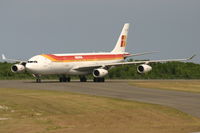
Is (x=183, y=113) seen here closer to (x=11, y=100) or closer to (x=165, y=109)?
(x=165, y=109)

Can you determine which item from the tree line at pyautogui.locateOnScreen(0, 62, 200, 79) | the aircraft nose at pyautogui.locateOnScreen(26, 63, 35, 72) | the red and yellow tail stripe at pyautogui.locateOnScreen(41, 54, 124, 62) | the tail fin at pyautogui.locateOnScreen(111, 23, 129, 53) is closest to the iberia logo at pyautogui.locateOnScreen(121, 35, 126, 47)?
the tail fin at pyautogui.locateOnScreen(111, 23, 129, 53)

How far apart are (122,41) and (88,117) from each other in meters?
46.9

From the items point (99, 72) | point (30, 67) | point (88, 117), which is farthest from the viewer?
point (99, 72)

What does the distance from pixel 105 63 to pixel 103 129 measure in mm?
44839

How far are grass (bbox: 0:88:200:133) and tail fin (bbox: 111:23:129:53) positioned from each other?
121 feet

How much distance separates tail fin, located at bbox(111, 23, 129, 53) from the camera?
7200 cm

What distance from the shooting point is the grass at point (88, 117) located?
898 inches

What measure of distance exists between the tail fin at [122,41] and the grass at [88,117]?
3703 centimetres

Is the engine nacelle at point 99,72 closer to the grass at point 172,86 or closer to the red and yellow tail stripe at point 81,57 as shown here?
the red and yellow tail stripe at point 81,57

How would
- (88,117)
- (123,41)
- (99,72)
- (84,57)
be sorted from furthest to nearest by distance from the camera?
(123,41) → (84,57) → (99,72) → (88,117)

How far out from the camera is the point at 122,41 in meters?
73.5

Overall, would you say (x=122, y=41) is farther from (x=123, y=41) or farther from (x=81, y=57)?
(x=81, y=57)

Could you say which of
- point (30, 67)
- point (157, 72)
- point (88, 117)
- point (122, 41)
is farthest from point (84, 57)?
point (88, 117)

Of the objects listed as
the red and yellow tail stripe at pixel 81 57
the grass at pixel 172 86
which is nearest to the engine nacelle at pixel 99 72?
the red and yellow tail stripe at pixel 81 57
